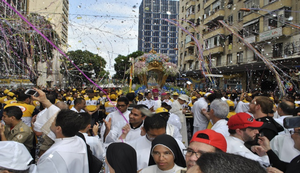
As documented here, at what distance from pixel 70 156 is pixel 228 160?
1682 millimetres

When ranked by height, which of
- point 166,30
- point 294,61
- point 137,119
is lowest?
point 137,119

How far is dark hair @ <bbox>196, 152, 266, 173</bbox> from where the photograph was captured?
3.11ft

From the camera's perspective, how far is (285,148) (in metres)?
2.53

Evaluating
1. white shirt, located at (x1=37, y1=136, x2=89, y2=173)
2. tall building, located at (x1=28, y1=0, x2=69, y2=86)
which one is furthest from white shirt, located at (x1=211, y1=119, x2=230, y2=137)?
tall building, located at (x1=28, y1=0, x2=69, y2=86)

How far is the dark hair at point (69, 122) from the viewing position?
234 cm

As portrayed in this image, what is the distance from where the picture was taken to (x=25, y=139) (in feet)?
11.8

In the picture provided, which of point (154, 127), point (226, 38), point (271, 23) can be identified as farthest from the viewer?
point (226, 38)

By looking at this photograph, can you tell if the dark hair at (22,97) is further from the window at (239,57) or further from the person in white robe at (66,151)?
the window at (239,57)

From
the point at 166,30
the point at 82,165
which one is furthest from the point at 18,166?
the point at 166,30

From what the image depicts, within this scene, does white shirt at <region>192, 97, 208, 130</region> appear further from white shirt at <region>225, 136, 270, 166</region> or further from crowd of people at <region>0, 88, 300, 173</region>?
white shirt at <region>225, 136, 270, 166</region>

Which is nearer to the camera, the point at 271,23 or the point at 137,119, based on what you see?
the point at 137,119

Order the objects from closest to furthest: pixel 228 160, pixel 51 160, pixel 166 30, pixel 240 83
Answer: pixel 228 160
pixel 51 160
pixel 240 83
pixel 166 30

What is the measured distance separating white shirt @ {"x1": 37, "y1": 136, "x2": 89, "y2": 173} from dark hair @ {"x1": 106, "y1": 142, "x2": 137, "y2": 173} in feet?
1.41

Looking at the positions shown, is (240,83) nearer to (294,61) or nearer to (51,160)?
(294,61)
